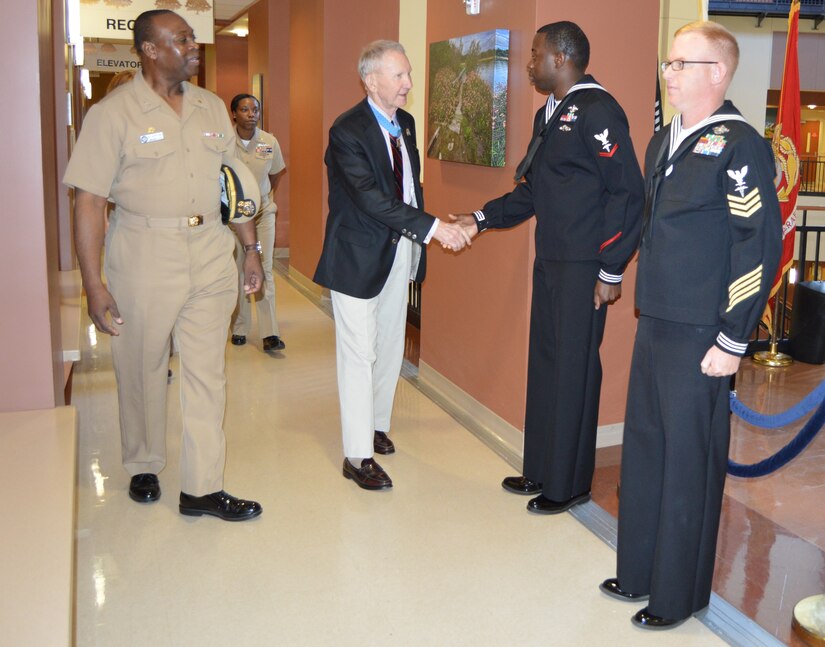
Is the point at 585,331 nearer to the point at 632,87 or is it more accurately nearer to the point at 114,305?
the point at 632,87

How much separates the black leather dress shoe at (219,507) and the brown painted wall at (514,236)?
4.75ft

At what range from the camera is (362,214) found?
406 cm

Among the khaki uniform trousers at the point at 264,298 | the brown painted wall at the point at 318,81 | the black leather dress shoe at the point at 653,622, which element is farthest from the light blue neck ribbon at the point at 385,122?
the brown painted wall at the point at 318,81

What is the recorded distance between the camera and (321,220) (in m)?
8.84

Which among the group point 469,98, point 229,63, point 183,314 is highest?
point 229,63

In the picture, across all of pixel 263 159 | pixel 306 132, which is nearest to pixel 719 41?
pixel 263 159

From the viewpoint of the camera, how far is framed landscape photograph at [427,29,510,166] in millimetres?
4461

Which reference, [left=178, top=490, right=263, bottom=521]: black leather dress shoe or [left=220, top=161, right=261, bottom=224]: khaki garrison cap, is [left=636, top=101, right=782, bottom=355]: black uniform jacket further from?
[left=178, top=490, right=263, bottom=521]: black leather dress shoe

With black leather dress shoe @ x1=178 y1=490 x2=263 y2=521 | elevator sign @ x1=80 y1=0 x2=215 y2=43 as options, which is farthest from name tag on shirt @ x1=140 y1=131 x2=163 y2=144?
elevator sign @ x1=80 y1=0 x2=215 y2=43

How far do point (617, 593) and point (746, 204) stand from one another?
138 centimetres

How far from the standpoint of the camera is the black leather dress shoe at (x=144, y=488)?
12.8 ft

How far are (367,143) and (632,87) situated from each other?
136 cm

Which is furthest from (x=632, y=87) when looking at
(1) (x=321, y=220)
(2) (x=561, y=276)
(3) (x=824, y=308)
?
(1) (x=321, y=220)

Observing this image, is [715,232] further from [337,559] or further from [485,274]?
[485,274]
